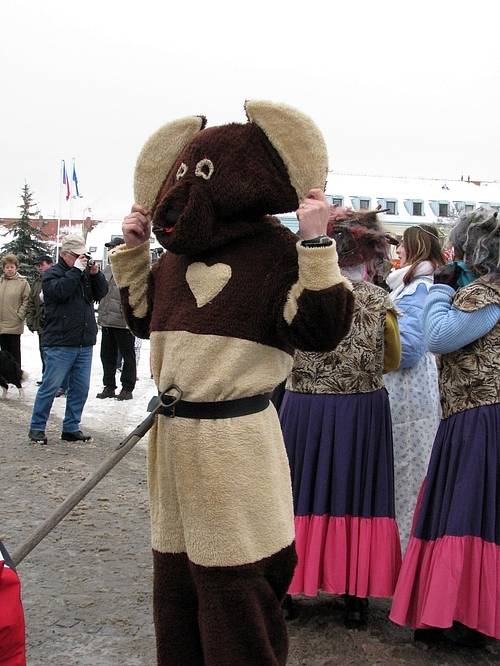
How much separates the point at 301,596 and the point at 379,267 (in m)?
1.64

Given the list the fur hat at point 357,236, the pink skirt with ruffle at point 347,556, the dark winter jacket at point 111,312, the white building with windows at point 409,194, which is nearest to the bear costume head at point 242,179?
the fur hat at point 357,236

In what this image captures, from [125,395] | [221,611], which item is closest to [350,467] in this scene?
[221,611]

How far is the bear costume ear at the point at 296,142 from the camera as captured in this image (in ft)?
6.96

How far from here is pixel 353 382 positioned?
10.7 feet

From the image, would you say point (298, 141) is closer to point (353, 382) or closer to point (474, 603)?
point (353, 382)

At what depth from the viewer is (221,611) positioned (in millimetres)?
2018

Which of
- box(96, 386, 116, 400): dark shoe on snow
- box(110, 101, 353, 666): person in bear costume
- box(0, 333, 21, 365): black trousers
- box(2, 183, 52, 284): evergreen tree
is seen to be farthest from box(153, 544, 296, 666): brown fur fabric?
box(2, 183, 52, 284): evergreen tree

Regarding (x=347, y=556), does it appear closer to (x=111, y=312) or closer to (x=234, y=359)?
(x=234, y=359)

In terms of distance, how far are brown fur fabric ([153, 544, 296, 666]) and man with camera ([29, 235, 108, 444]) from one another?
4.71m

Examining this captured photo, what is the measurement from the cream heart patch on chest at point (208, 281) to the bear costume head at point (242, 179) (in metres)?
0.06

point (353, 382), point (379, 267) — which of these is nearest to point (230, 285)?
point (353, 382)

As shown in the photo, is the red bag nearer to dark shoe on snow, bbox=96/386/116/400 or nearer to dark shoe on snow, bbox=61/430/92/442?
dark shoe on snow, bbox=61/430/92/442

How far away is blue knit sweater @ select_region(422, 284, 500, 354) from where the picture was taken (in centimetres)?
292

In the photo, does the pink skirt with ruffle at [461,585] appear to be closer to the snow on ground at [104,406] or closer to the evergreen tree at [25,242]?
the snow on ground at [104,406]
